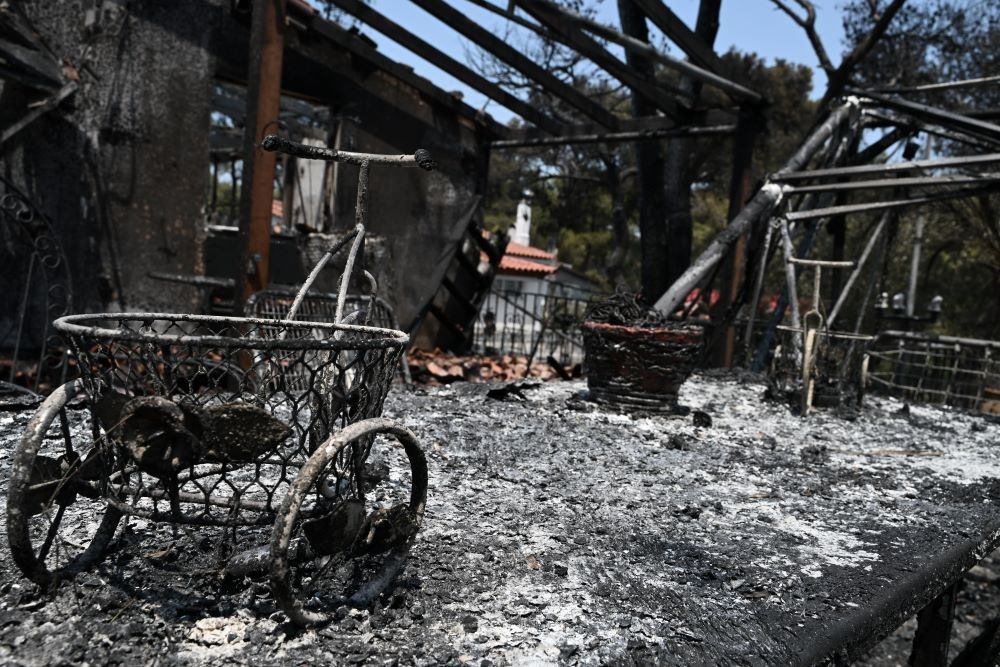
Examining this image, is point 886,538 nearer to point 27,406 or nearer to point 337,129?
point 27,406

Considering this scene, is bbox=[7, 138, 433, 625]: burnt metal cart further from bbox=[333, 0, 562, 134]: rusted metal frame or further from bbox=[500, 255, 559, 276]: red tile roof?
bbox=[500, 255, 559, 276]: red tile roof

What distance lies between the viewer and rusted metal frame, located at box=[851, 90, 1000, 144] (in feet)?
18.5

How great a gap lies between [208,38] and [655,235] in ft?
17.6

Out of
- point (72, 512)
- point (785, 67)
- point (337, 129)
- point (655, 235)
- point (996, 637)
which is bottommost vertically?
point (996, 637)

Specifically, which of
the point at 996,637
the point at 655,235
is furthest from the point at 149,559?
the point at 655,235

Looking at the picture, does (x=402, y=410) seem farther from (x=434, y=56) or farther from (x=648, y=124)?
(x=648, y=124)

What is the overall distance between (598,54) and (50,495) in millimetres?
5561

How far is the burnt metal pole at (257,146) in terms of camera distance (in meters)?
4.73

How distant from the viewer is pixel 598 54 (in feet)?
19.6

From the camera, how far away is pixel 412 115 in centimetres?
795

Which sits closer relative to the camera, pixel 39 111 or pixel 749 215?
pixel 39 111

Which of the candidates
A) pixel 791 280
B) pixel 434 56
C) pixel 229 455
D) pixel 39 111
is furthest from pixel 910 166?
pixel 39 111

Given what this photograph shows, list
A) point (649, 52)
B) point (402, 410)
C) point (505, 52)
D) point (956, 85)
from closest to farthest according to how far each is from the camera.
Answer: point (402, 410) → point (649, 52) → point (505, 52) → point (956, 85)

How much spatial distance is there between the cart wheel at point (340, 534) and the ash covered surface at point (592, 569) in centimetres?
8
